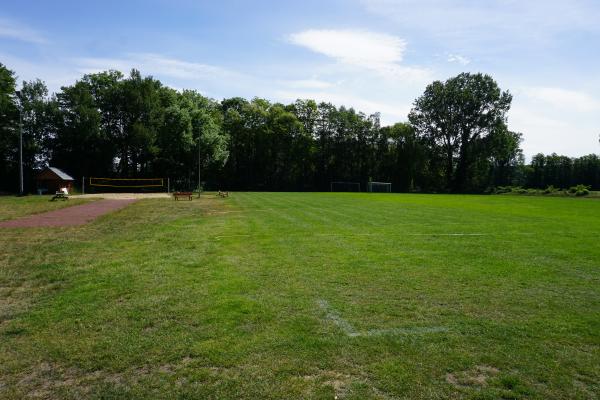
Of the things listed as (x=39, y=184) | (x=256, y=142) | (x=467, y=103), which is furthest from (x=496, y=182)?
(x=39, y=184)

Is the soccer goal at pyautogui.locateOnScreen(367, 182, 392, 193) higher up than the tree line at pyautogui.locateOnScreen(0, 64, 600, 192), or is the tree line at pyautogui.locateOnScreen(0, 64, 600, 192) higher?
the tree line at pyautogui.locateOnScreen(0, 64, 600, 192)

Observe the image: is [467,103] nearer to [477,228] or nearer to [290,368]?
[477,228]

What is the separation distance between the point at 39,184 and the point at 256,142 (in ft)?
107

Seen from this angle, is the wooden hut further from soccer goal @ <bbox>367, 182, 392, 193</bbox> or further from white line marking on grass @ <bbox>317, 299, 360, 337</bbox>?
soccer goal @ <bbox>367, 182, 392, 193</bbox>

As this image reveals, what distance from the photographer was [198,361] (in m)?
3.63

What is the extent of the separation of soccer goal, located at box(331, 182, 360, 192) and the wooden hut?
3885 centimetres

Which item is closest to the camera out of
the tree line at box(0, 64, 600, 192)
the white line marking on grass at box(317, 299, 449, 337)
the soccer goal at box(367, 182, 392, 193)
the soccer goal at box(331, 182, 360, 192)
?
the white line marking on grass at box(317, 299, 449, 337)

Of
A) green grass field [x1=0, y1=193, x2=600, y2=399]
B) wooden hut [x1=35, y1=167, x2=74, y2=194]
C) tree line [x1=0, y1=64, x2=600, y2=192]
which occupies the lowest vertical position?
green grass field [x1=0, y1=193, x2=600, y2=399]

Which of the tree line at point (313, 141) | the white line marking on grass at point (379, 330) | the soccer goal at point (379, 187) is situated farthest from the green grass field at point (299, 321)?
the soccer goal at point (379, 187)

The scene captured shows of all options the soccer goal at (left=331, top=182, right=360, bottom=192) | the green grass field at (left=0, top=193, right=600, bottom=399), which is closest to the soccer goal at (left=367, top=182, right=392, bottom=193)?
the soccer goal at (left=331, top=182, right=360, bottom=192)

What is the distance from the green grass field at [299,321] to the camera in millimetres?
3309

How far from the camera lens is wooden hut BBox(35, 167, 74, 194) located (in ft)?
118

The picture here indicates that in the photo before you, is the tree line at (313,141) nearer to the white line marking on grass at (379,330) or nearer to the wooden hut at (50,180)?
the wooden hut at (50,180)

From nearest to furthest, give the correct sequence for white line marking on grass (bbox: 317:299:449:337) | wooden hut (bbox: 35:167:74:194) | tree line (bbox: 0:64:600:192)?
white line marking on grass (bbox: 317:299:449:337), wooden hut (bbox: 35:167:74:194), tree line (bbox: 0:64:600:192)
